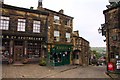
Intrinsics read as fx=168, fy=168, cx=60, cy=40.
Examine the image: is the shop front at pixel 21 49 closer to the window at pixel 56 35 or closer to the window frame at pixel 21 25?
the window frame at pixel 21 25

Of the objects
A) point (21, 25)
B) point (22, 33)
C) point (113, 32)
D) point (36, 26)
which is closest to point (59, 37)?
point (36, 26)

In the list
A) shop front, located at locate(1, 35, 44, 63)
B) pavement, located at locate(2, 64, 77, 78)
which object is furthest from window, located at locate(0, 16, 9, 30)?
pavement, located at locate(2, 64, 77, 78)

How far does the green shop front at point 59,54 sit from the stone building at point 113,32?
809 cm

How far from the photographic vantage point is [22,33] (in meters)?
23.7

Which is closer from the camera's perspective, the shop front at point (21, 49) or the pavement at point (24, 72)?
the pavement at point (24, 72)

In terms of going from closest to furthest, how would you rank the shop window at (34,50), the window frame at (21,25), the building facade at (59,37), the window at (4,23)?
the window at (4,23) → the window frame at (21,25) → the shop window at (34,50) → the building facade at (59,37)

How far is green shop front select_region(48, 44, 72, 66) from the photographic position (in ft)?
85.0

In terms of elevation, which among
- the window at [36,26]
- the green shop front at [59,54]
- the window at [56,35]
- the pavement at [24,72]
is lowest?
the pavement at [24,72]

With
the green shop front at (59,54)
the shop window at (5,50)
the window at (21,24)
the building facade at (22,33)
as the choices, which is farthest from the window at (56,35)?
the shop window at (5,50)

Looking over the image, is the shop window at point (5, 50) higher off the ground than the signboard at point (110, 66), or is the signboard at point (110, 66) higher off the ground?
the shop window at point (5, 50)

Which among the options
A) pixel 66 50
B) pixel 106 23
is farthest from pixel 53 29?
pixel 106 23

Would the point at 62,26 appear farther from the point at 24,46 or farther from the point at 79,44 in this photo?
the point at 24,46

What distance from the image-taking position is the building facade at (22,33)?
74.6 feet

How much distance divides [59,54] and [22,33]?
7.43 metres
